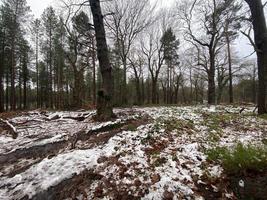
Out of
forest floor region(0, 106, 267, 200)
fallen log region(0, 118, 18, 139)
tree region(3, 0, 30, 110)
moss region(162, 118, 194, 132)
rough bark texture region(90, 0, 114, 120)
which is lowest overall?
forest floor region(0, 106, 267, 200)

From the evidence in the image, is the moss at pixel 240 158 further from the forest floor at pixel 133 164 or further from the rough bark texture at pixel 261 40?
the rough bark texture at pixel 261 40

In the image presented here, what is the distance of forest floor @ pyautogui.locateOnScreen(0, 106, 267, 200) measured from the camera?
3.29m

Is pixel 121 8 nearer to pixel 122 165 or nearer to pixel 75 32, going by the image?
pixel 75 32

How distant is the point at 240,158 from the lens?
393cm

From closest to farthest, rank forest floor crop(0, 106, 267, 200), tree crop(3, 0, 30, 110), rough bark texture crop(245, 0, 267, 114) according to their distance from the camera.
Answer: forest floor crop(0, 106, 267, 200)
rough bark texture crop(245, 0, 267, 114)
tree crop(3, 0, 30, 110)

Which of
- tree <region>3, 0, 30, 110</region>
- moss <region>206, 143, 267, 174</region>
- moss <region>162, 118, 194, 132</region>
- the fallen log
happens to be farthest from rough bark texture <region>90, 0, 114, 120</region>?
tree <region>3, 0, 30, 110</region>

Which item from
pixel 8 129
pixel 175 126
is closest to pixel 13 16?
pixel 8 129

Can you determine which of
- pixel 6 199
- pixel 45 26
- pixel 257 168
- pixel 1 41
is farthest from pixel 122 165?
pixel 45 26

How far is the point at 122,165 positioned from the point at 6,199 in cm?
200

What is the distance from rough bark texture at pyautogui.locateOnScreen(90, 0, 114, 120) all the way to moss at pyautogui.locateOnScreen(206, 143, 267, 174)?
3964 mm

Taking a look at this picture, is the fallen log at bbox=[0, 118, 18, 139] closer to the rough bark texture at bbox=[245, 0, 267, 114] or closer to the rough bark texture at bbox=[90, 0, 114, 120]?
the rough bark texture at bbox=[90, 0, 114, 120]

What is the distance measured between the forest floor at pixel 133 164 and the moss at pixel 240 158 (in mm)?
20

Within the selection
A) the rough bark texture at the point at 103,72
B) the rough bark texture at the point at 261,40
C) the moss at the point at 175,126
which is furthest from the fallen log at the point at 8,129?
the rough bark texture at the point at 261,40

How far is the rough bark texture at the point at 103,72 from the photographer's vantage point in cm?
725
